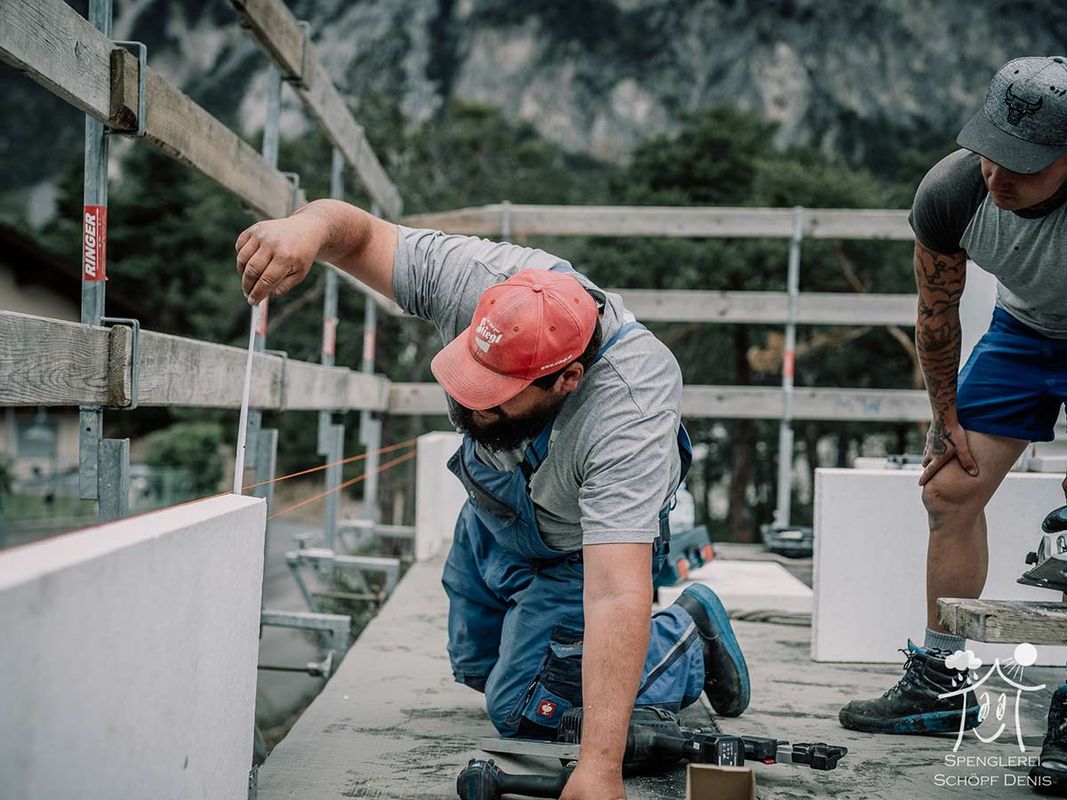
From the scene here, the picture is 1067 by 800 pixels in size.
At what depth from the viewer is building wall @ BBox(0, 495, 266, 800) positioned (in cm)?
83

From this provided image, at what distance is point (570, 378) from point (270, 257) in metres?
0.51

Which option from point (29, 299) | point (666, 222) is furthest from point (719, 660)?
point (29, 299)

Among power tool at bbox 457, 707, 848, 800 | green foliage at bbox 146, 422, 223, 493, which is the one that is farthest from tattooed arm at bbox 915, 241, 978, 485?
green foliage at bbox 146, 422, 223, 493

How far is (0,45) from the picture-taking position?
52.8 inches

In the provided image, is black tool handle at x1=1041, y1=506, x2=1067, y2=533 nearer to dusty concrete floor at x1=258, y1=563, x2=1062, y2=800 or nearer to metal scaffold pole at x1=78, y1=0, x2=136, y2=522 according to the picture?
dusty concrete floor at x1=258, y1=563, x2=1062, y2=800

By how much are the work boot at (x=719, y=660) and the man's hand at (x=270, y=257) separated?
3.72 feet

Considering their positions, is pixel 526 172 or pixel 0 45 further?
pixel 526 172

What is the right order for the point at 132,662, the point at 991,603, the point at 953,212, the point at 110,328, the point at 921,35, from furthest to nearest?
the point at 921,35
the point at 953,212
the point at 110,328
the point at 991,603
the point at 132,662

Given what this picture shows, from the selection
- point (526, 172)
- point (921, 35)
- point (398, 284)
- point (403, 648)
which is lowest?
point (403, 648)

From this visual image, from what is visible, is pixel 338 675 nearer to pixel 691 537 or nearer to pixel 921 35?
pixel 691 537

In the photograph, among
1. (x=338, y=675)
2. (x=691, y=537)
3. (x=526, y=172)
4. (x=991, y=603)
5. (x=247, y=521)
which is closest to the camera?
(x=247, y=521)

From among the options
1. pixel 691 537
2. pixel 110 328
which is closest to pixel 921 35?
pixel 691 537

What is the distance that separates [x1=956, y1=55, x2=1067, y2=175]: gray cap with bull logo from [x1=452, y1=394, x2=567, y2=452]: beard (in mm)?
851

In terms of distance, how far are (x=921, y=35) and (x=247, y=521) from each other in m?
31.8
